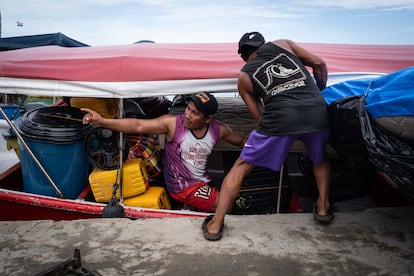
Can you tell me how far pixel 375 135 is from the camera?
6.89 feet

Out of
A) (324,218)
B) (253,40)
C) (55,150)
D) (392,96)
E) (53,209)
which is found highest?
(253,40)

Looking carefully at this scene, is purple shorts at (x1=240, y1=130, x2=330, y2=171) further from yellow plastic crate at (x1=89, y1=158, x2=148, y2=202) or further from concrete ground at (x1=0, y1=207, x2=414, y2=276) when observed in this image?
yellow plastic crate at (x1=89, y1=158, x2=148, y2=202)

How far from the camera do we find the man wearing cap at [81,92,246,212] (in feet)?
10.3

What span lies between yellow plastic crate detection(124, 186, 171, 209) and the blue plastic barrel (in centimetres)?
62

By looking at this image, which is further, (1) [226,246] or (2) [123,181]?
(2) [123,181]

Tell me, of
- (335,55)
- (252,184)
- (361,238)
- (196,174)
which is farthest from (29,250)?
(335,55)

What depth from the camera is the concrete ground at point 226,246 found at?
7.23 ft

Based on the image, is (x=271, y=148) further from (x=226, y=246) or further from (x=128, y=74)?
(x=128, y=74)

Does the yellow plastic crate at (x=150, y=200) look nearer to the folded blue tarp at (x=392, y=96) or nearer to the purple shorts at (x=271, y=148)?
the purple shorts at (x=271, y=148)

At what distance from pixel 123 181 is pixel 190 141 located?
0.76 metres

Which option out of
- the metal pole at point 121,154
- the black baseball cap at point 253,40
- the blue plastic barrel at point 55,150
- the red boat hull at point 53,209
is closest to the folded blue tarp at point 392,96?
the black baseball cap at point 253,40

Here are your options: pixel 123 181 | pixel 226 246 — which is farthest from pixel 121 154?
pixel 226 246

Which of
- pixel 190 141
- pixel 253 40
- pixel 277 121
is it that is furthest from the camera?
pixel 190 141

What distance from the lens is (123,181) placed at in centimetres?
334
